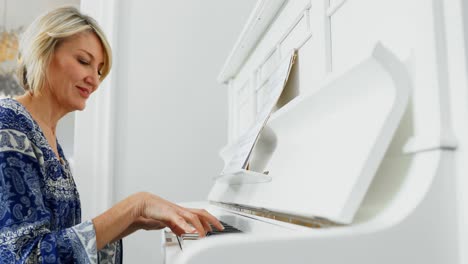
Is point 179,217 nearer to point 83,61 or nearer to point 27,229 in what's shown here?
point 27,229

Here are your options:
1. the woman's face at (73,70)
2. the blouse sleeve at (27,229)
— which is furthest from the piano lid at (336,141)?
the woman's face at (73,70)

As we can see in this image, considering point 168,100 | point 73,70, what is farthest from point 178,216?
point 168,100

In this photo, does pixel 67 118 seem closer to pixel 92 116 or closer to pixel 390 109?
pixel 92 116

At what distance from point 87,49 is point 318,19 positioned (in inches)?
28.0

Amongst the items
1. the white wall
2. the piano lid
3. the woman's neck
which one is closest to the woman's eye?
the woman's neck

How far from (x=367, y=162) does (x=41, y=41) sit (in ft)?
3.18

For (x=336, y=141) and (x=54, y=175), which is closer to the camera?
(x=336, y=141)

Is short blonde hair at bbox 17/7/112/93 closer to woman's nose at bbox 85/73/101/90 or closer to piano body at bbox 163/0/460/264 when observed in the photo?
woman's nose at bbox 85/73/101/90

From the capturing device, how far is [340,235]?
1.68ft

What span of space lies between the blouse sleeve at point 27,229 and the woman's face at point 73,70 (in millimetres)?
314

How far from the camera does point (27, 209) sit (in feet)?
2.97

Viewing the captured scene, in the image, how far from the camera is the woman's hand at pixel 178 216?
815 mm

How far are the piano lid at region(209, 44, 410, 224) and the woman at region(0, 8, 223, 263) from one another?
183 mm

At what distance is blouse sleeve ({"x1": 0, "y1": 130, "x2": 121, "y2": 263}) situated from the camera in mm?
868
